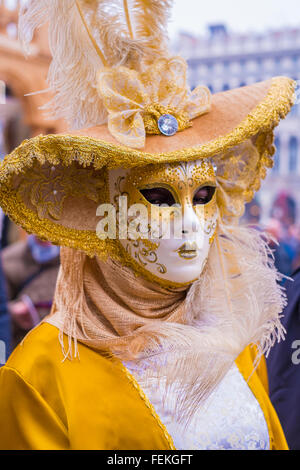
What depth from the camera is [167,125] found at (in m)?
1.30

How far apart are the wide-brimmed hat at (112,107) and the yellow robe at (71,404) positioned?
10.8 inches

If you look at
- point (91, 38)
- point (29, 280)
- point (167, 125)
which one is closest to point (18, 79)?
point (29, 280)

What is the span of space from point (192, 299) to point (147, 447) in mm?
379

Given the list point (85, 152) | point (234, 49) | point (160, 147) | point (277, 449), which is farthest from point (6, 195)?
point (234, 49)

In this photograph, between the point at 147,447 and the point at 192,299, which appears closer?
the point at 147,447

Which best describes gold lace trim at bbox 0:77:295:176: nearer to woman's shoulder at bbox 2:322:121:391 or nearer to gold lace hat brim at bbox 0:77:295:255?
gold lace hat brim at bbox 0:77:295:255

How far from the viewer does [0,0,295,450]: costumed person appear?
1.22 m

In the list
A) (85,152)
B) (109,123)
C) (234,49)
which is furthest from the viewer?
(234,49)

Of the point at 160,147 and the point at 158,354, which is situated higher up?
the point at 160,147

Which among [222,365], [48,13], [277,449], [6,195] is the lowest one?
[277,449]

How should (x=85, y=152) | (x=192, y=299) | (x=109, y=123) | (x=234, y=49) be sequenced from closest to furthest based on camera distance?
(x=85, y=152) < (x=109, y=123) < (x=192, y=299) < (x=234, y=49)

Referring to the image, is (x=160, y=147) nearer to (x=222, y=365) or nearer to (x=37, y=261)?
(x=222, y=365)

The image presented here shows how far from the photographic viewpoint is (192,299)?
4.54 feet

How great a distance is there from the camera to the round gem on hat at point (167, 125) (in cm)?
129
